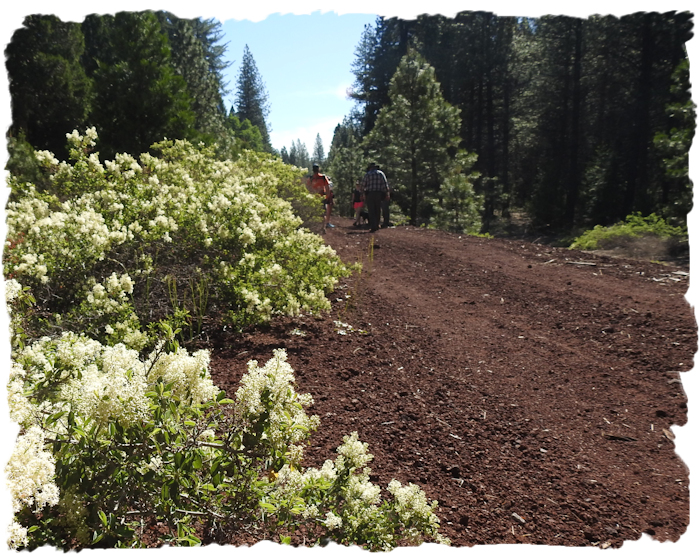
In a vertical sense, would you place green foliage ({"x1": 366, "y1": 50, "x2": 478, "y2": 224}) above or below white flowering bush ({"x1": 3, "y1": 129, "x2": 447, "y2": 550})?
above

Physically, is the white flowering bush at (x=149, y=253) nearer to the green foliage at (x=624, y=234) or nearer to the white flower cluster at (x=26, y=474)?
the white flower cluster at (x=26, y=474)

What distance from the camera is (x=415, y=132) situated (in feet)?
56.5

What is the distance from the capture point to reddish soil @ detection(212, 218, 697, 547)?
2.02 metres

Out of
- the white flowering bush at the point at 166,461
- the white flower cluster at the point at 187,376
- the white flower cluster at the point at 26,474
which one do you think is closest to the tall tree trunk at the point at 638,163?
the white flowering bush at the point at 166,461

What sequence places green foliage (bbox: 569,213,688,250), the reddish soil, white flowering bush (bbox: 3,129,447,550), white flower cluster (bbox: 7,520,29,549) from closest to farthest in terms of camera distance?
1. white flower cluster (bbox: 7,520,29,549)
2. white flowering bush (bbox: 3,129,447,550)
3. the reddish soil
4. green foliage (bbox: 569,213,688,250)

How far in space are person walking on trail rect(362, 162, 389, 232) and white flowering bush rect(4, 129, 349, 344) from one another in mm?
6301

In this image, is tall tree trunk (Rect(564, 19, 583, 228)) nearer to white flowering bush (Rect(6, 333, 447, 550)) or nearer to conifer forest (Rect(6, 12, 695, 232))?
conifer forest (Rect(6, 12, 695, 232))

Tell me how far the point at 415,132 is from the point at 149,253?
1499cm

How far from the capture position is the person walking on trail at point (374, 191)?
10758 millimetres

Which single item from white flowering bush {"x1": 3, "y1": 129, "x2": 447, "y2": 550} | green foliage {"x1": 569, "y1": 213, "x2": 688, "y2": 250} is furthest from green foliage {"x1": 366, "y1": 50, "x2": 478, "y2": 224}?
white flowering bush {"x1": 3, "y1": 129, "x2": 447, "y2": 550}

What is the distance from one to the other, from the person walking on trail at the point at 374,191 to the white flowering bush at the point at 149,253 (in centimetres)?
630

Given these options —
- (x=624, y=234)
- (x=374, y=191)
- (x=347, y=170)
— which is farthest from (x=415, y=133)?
(x=347, y=170)

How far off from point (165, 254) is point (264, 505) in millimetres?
3078

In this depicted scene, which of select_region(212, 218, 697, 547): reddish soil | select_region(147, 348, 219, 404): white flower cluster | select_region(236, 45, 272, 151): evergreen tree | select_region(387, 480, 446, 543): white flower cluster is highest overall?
select_region(236, 45, 272, 151): evergreen tree
